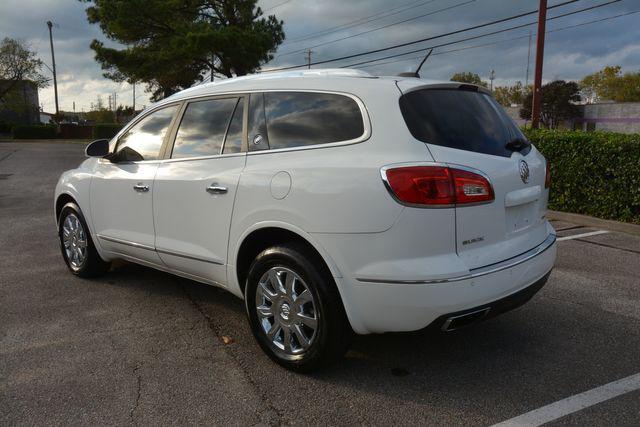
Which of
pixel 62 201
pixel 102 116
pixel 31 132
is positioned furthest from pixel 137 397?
pixel 102 116

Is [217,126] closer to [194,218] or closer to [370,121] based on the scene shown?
[194,218]

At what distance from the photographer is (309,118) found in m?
3.30

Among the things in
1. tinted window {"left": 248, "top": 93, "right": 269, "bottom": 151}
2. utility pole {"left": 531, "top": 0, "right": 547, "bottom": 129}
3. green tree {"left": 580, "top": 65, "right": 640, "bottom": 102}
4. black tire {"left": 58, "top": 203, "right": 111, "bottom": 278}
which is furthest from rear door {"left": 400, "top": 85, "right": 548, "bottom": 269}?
green tree {"left": 580, "top": 65, "right": 640, "bottom": 102}

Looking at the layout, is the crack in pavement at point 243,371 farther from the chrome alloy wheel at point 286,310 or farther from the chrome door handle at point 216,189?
the chrome door handle at point 216,189

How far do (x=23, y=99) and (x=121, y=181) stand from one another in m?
70.3

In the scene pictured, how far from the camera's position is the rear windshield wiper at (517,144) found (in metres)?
3.31

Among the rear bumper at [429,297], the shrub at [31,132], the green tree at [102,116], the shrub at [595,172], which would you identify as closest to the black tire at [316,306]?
the rear bumper at [429,297]

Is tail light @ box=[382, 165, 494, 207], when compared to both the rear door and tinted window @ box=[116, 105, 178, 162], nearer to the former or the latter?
the rear door

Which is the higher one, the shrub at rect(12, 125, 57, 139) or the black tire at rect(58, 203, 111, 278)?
the shrub at rect(12, 125, 57, 139)

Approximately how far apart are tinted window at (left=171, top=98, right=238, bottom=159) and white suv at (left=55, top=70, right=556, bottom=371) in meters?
0.01

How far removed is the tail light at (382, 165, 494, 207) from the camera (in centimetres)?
275

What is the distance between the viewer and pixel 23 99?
213ft

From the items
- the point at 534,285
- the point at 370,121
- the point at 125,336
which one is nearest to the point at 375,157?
the point at 370,121

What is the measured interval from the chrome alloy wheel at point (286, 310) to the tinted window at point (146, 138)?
158cm
